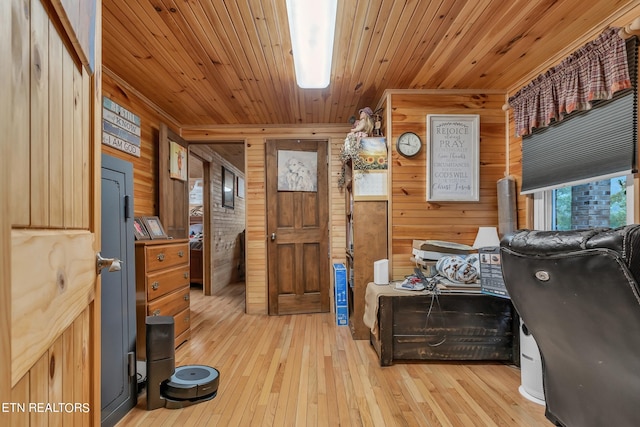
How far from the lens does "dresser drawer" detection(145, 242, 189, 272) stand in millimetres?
2418

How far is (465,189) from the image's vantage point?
3033mm

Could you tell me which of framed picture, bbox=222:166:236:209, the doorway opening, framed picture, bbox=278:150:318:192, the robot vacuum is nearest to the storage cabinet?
framed picture, bbox=278:150:318:192

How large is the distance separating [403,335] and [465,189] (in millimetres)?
1470

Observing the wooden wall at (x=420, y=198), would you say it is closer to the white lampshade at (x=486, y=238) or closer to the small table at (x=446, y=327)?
the white lampshade at (x=486, y=238)

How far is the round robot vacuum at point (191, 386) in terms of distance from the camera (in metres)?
1.98

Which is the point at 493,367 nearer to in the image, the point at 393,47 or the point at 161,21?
the point at 393,47

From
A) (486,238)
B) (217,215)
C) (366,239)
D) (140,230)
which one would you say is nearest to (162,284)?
(140,230)

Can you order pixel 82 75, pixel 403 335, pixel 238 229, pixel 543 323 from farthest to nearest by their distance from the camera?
pixel 238 229 → pixel 403 335 → pixel 543 323 → pixel 82 75

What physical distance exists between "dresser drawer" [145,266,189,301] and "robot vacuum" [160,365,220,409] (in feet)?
2.06

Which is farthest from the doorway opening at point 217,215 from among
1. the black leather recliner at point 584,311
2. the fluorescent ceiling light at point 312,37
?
the black leather recliner at point 584,311

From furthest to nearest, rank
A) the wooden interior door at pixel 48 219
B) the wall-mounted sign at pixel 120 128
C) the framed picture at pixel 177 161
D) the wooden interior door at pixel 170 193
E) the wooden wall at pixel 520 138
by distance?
the framed picture at pixel 177 161 < the wooden interior door at pixel 170 193 < the wall-mounted sign at pixel 120 128 < the wooden wall at pixel 520 138 < the wooden interior door at pixel 48 219

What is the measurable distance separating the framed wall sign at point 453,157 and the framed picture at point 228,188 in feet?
12.9

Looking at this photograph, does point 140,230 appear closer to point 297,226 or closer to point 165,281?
point 165,281

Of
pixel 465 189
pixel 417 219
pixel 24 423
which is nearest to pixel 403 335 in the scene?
pixel 417 219
